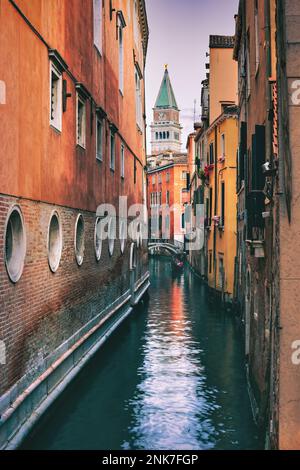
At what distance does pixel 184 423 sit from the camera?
1057cm

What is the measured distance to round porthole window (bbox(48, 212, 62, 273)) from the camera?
36.3 ft

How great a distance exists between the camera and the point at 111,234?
60.6 feet

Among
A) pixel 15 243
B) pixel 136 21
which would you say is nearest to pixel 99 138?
pixel 15 243

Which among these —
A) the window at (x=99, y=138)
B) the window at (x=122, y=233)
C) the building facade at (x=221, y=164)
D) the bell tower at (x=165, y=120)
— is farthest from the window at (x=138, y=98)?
the bell tower at (x=165, y=120)

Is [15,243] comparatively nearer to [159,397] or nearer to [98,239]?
[159,397]

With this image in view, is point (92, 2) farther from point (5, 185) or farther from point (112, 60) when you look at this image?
point (5, 185)

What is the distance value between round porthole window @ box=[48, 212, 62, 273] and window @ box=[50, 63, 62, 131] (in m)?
1.66

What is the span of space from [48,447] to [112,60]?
12357mm

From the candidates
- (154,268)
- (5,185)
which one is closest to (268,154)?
(5,185)

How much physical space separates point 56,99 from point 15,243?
3.53 m

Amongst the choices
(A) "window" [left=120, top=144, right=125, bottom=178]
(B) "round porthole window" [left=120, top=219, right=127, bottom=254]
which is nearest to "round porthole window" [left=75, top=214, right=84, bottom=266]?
(B) "round porthole window" [left=120, top=219, right=127, bottom=254]

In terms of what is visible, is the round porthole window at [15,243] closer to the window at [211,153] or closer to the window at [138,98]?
the window at [138,98]

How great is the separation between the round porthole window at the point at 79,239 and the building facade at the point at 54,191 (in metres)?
0.02

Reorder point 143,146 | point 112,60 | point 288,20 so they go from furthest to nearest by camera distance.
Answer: point 143,146
point 112,60
point 288,20
